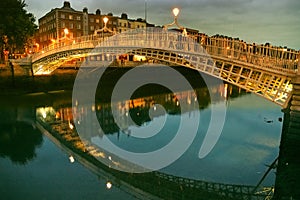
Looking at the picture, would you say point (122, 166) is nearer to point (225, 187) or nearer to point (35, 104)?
point (225, 187)

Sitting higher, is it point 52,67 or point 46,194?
point 52,67

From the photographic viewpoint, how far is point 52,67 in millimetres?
30328

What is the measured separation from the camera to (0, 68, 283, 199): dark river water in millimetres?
8148

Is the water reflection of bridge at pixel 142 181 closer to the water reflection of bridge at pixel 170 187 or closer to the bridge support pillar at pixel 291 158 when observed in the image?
the water reflection of bridge at pixel 170 187

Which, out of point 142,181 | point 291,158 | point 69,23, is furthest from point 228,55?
point 69,23

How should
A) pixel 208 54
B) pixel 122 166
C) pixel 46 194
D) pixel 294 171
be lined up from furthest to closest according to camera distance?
pixel 208 54
pixel 122 166
pixel 294 171
pixel 46 194

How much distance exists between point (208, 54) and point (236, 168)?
5.75m

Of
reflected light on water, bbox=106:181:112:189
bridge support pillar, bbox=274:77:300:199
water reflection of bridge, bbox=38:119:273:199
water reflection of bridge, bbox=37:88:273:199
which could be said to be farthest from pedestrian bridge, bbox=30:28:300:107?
reflected light on water, bbox=106:181:112:189

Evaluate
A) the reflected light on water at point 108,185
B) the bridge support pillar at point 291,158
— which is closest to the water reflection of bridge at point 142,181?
the reflected light on water at point 108,185

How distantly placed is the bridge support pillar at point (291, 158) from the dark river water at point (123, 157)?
1.07ft

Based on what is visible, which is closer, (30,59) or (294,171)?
(294,171)

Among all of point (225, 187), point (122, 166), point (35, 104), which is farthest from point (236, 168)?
point (35, 104)

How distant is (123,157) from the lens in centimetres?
1083

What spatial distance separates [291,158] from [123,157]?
21.6 feet
